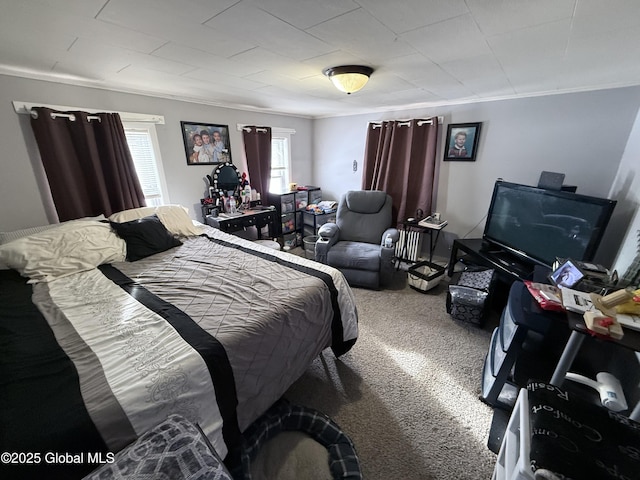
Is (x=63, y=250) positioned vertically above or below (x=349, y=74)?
Answer: below

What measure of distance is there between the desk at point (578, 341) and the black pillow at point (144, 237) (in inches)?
105

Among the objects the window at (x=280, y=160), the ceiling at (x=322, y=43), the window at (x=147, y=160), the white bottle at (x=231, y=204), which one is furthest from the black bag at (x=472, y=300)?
the window at (x=147, y=160)

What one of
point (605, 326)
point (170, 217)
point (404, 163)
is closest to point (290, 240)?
point (170, 217)

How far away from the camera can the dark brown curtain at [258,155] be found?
354cm

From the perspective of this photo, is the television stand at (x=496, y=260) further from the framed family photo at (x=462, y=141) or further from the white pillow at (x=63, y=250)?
the white pillow at (x=63, y=250)

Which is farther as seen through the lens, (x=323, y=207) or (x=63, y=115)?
(x=323, y=207)

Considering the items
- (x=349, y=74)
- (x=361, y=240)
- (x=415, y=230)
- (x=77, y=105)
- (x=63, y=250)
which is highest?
(x=349, y=74)

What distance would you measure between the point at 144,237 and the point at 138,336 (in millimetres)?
1274

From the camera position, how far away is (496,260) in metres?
2.39

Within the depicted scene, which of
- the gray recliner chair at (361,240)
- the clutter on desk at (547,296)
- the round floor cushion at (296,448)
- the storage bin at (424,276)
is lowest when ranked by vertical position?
the round floor cushion at (296,448)

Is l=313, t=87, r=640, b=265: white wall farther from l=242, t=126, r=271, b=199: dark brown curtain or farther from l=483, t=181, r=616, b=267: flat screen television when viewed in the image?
l=242, t=126, r=271, b=199: dark brown curtain

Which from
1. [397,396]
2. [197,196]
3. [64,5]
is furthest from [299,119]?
[397,396]

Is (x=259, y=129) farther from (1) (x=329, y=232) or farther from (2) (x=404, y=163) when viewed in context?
(2) (x=404, y=163)

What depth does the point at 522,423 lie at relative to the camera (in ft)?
2.69
